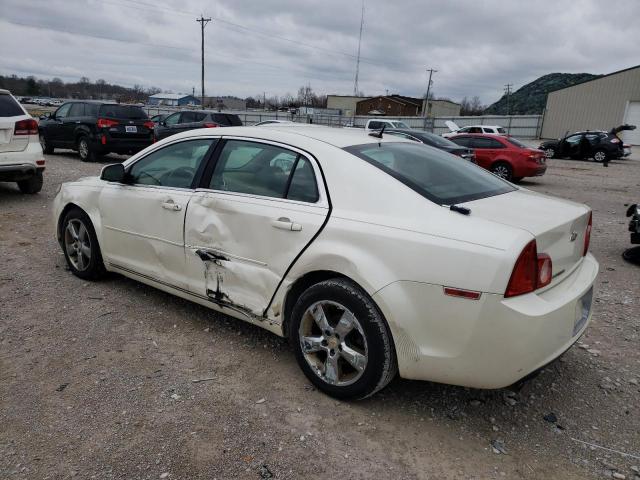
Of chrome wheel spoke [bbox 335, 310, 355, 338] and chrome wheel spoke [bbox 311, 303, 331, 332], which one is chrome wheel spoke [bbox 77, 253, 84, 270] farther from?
chrome wheel spoke [bbox 335, 310, 355, 338]

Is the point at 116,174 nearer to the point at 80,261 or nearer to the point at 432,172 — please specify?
the point at 80,261

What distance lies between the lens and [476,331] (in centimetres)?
225

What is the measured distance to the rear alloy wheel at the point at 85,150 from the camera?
1261 cm

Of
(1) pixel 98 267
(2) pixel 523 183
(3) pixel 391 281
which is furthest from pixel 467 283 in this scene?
(2) pixel 523 183

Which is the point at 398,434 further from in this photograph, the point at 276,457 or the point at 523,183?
the point at 523,183

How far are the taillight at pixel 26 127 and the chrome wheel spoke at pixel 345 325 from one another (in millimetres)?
6864

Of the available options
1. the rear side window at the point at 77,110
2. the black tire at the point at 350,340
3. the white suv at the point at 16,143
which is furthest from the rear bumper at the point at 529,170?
the rear side window at the point at 77,110

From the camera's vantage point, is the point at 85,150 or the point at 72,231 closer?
the point at 72,231

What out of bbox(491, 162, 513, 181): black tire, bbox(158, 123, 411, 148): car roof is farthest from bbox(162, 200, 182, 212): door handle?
bbox(491, 162, 513, 181): black tire

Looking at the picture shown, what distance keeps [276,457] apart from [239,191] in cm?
167

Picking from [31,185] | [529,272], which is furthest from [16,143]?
[529,272]

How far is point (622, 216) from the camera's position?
905cm

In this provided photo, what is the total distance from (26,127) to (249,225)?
20.3 ft

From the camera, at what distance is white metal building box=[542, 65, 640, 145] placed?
33.1 metres
